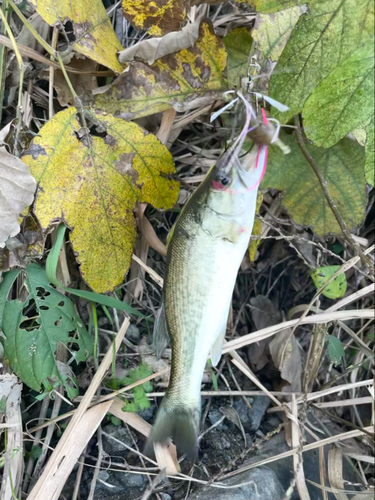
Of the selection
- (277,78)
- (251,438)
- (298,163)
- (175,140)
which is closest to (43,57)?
(175,140)

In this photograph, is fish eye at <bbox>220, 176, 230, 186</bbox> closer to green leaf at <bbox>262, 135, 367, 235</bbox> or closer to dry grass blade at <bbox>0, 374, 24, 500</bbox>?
green leaf at <bbox>262, 135, 367, 235</bbox>

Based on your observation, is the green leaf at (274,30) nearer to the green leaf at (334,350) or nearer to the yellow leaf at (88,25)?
the yellow leaf at (88,25)

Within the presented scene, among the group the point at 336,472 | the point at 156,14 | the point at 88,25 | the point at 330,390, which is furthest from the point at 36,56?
the point at 336,472

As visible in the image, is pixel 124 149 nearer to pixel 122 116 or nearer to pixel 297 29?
pixel 122 116

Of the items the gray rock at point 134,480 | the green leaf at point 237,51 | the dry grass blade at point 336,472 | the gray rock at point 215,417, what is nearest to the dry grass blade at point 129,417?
the gray rock at point 134,480

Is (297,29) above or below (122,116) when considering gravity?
above

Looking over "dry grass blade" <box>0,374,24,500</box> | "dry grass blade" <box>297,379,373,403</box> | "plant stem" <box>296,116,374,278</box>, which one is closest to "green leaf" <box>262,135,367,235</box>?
"plant stem" <box>296,116,374,278</box>

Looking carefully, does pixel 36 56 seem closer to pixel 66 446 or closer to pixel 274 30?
pixel 274 30
